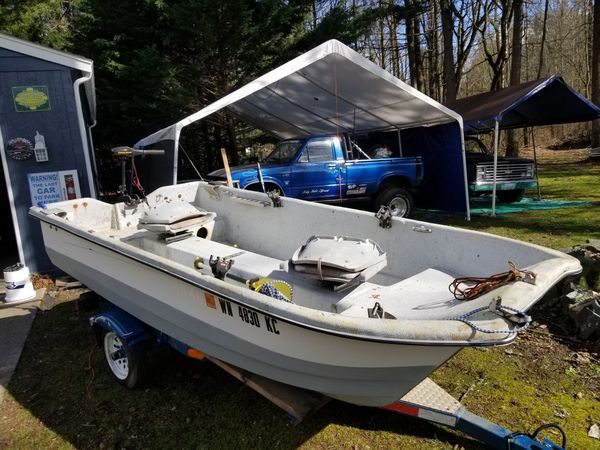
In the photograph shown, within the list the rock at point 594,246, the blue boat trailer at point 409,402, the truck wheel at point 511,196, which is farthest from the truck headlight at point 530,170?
the blue boat trailer at point 409,402

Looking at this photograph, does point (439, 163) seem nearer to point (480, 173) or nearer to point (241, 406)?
point (480, 173)

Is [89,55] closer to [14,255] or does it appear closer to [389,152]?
[14,255]

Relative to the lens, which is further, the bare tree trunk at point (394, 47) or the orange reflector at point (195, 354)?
the bare tree trunk at point (394, 47)

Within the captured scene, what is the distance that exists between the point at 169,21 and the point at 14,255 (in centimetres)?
687

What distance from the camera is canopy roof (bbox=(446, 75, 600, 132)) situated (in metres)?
8.17

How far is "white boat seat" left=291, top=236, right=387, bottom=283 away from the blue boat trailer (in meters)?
0.77

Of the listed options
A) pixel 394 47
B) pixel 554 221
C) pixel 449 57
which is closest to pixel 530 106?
pixel 554 221

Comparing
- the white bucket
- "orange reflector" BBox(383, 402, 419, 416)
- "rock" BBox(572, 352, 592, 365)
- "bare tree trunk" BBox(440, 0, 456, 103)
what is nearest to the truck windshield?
the white bucket

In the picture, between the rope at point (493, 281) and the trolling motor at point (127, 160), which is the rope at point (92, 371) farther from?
the rope at point (493, 281)

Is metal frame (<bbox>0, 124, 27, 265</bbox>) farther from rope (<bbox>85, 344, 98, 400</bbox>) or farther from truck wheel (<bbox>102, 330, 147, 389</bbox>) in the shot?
truck wheel (<bbox>102, 330, 147, 389</bbox>)

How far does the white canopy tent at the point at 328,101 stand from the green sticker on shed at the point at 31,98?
1.85 m

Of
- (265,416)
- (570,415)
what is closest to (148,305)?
(265,416)

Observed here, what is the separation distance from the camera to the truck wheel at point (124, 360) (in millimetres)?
3304

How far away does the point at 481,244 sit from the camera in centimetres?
301
